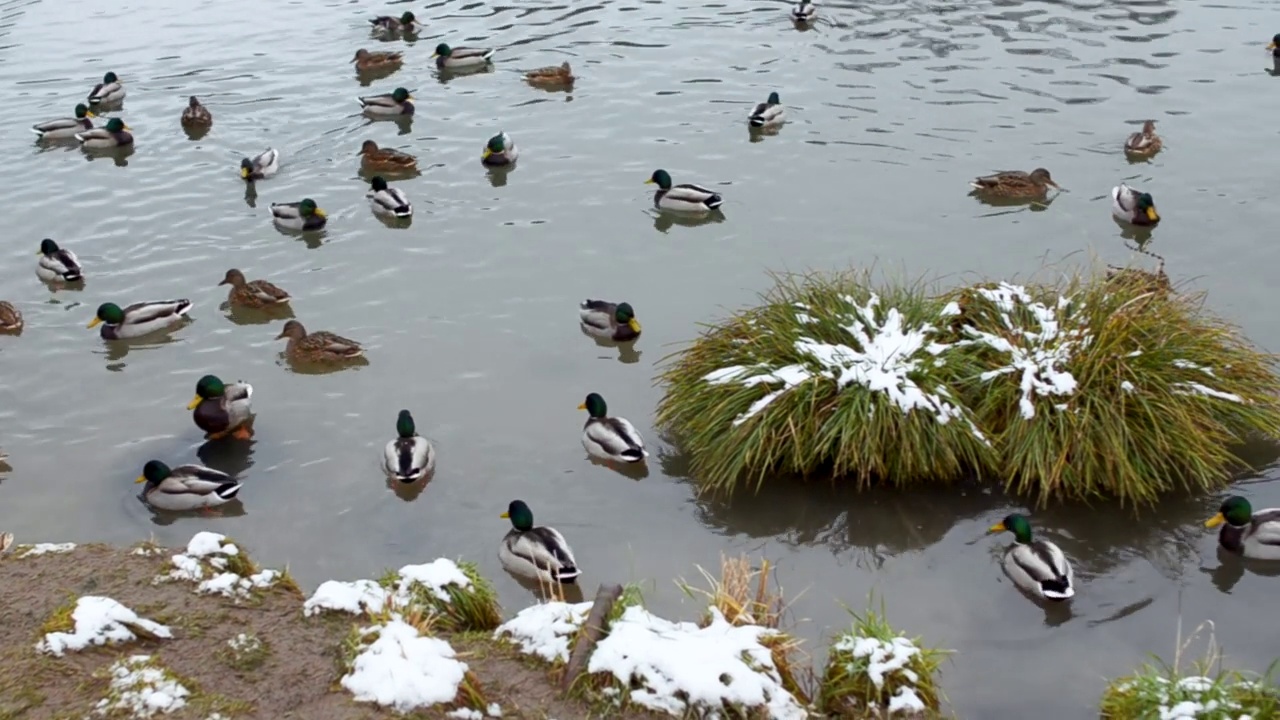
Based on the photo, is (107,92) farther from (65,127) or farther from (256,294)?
(256,294)

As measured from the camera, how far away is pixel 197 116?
19453mm

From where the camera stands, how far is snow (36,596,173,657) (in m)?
6.76

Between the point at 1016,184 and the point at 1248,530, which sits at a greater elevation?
the point at 1016,184

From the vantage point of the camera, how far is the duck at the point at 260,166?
17406mm

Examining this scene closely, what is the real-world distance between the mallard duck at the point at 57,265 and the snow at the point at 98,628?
8740 millimetres

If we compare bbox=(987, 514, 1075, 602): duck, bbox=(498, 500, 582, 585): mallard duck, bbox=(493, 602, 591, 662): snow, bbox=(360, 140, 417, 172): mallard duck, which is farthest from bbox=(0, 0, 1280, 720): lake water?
bbox=(493, 602, 591, 662): snow

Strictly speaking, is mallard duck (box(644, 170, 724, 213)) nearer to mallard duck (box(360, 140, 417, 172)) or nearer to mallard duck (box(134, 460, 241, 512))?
mallard duck (box(360, 140, 417, 172))

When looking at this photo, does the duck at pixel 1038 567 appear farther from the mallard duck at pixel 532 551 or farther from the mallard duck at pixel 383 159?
the mallard duck at pixel 383 159

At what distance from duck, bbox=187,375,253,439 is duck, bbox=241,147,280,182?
6084 mm

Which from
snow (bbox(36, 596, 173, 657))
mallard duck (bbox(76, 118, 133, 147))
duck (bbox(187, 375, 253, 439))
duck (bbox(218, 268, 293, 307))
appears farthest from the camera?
mallard duck (bbox(76, 118, 133, 147))

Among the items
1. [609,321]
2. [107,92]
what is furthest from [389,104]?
[609,321]

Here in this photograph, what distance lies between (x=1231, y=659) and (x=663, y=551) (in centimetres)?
385

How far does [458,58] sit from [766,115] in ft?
19.6

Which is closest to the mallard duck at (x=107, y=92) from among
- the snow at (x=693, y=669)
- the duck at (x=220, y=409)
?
the duck at (x=220, y=409)
